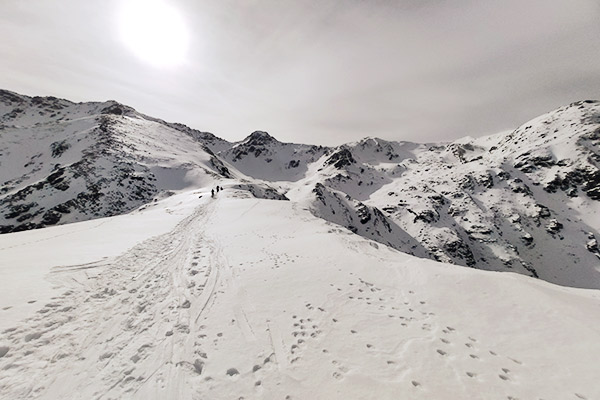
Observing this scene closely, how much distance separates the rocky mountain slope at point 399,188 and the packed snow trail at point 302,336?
55.6m

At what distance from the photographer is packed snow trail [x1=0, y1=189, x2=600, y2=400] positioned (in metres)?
5.25

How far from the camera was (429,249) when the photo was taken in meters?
106

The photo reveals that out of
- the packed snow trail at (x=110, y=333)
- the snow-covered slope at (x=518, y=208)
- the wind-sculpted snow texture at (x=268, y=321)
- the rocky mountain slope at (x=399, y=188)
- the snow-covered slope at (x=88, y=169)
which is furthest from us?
the snow-covered slope at (x=518, y=208)

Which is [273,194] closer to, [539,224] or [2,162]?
[2,162]

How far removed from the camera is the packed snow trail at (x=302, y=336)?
207 inches

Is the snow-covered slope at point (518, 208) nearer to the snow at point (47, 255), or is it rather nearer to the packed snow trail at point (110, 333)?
the snow at point (47, 255)

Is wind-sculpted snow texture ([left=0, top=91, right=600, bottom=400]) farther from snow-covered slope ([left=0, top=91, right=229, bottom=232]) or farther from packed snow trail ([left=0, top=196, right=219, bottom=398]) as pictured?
snow-covered slope ([left=0, top=91, right=229, bottom=232])

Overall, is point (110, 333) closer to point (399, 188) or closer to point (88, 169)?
point (88, 169)

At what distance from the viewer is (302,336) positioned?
707 cm

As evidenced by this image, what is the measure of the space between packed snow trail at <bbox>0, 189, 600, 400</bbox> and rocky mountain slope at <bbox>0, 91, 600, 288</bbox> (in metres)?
55.6

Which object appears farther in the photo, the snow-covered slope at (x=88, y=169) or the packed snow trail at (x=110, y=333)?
the snow-covered slope at (x=88, y=169)

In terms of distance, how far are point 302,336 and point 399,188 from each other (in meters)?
170

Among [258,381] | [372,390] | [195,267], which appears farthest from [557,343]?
[195,267]

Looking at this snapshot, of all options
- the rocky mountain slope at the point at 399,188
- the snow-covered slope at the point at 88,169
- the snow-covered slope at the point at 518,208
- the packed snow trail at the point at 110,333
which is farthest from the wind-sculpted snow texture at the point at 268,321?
the snow-covered slope at the point at 518,208
